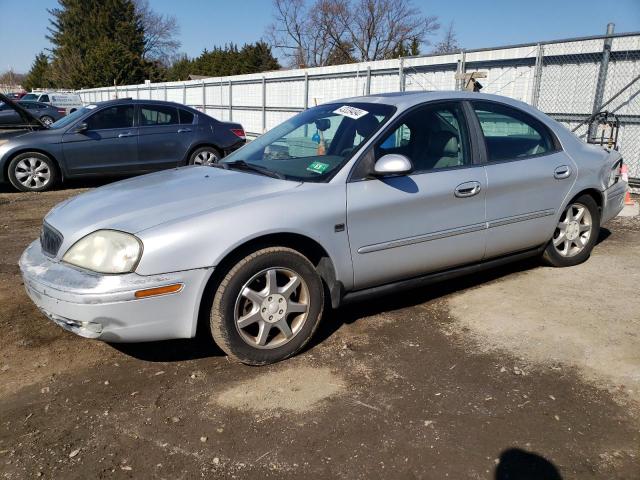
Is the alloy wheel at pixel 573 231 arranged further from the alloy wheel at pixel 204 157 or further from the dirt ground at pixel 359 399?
the alloy wheel at pixel 204 157

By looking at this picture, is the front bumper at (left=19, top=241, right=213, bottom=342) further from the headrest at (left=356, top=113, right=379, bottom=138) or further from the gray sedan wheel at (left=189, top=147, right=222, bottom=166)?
the gray sedan wheel at (left=189, top=147, right=222, bottom=166)

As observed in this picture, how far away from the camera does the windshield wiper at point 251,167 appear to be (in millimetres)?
3555

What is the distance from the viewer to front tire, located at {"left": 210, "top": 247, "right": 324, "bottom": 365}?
2.99m

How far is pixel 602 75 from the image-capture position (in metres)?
8.70

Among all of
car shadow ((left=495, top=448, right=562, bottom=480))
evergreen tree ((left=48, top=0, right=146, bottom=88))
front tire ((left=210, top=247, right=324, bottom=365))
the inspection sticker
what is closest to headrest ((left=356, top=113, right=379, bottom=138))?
the inspection sticker

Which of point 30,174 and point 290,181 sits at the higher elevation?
point 290,181

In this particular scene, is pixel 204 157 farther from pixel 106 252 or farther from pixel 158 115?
pixel 106 252

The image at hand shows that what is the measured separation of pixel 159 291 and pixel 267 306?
64 cm

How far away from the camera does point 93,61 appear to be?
5322 cm

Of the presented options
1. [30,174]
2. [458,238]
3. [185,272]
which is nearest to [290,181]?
[185,272]

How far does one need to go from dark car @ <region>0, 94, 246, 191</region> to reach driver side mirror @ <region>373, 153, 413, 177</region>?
6384 mm

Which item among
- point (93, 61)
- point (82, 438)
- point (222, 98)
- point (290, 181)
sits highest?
point (93, 61)

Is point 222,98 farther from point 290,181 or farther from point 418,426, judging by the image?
point 418,426

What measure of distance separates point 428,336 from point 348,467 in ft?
4.82
